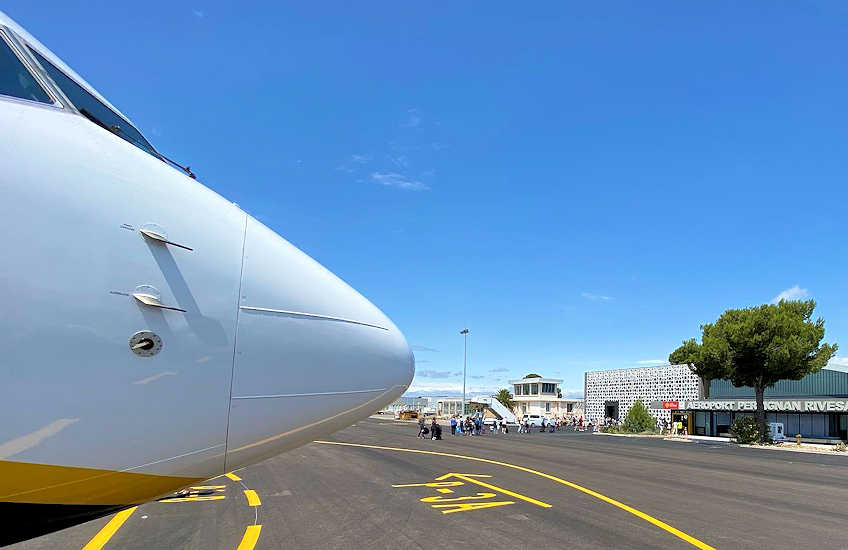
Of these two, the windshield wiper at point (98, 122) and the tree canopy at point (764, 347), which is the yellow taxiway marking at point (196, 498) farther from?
the tree canopy at point (764, 347)

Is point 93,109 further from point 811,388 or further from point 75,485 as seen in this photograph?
point 811,388

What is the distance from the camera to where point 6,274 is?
6.84 feet

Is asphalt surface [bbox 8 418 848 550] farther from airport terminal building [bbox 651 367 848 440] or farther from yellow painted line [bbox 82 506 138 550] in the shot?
airport terminal building [bbox 651 367 848 440]

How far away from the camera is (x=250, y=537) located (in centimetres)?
726

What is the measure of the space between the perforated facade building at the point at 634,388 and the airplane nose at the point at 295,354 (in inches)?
2102

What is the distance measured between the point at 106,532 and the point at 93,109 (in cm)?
693

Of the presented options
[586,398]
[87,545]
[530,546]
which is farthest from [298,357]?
[586,398]

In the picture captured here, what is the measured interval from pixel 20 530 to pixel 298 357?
1.43m

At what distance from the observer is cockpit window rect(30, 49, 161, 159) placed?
2.68 metres

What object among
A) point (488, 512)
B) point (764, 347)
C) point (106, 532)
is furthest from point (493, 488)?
point (764, 347)

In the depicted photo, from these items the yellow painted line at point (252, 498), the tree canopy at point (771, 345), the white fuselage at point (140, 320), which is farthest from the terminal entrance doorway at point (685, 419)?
the white fuselage at point (140, 320)

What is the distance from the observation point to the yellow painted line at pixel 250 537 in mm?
6789

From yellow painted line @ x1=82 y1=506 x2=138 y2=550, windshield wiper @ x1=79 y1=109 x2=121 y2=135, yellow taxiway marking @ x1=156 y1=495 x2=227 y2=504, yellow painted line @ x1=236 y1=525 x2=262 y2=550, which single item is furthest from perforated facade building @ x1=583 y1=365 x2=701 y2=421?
windshield wiper @ x1=79 y1=109 x2=121 y2=135

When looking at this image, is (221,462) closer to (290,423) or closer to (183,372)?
(290,423)
